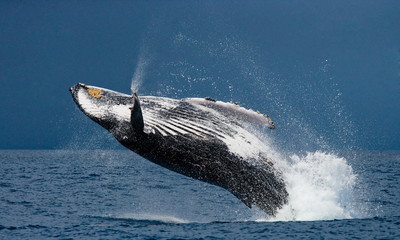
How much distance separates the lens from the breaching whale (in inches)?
435

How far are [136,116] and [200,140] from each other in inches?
53.7

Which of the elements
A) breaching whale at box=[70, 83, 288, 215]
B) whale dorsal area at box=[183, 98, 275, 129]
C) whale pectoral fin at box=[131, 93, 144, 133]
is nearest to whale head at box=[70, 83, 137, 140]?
breaching whale at box=[70, 83, 288, 215]

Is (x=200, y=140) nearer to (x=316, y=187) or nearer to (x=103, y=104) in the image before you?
(x=103, y=104)

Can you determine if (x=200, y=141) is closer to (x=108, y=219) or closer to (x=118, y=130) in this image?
(x=118, y=130)

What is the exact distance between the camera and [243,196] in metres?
11.4

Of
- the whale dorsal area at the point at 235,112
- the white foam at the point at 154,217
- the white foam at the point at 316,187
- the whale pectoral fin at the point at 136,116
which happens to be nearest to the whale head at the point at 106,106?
the whale pectoral fin at the point at 136,116

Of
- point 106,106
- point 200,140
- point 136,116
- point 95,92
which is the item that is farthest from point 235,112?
point 95,92

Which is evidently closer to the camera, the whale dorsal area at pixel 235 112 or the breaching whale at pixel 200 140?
the breaching whale at pixel 200 140

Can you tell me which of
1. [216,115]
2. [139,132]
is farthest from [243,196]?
[139,132]

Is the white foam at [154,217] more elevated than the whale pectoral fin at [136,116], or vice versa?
the whale pectoral fin at [136,116]

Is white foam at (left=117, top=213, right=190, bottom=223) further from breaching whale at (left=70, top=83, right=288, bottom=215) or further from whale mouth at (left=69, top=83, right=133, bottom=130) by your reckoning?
whale mouth at (left=69, top=83, right=133, bottom=130)

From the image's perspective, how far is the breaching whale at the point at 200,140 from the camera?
11055 mm

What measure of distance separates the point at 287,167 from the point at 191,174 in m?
1.80

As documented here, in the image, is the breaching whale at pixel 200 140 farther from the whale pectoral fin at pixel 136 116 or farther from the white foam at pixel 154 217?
the white foam at pixel 154 217
